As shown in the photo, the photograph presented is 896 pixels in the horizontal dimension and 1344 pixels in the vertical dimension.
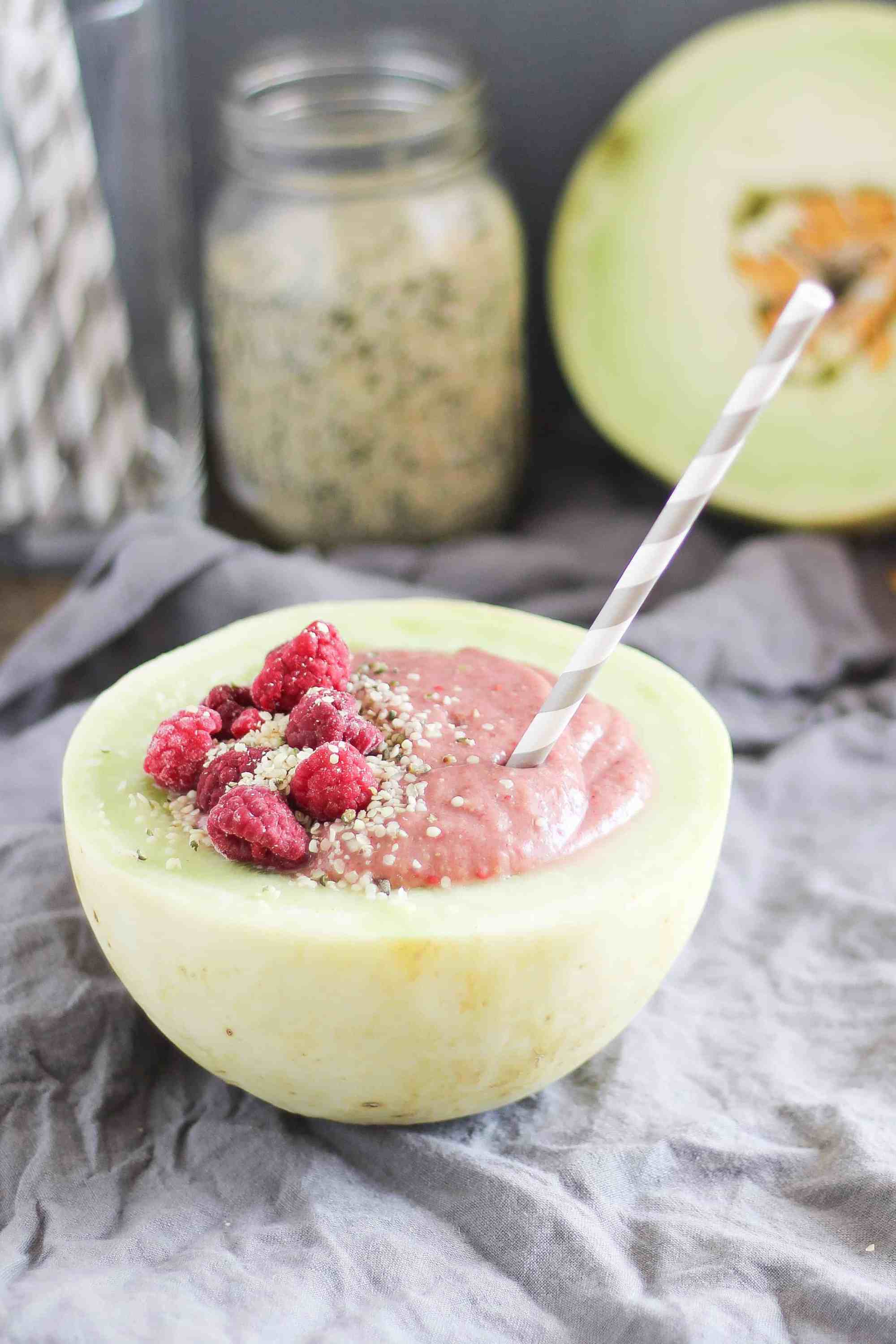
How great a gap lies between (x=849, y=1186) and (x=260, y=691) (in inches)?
18.4

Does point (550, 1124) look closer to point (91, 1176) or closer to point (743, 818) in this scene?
point (91, 1176)

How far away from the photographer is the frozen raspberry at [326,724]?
87 centimetres

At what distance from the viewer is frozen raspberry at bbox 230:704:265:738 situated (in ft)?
3.01

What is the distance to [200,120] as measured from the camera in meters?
1.88

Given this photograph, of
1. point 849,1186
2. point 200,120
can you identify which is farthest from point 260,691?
point 200,120

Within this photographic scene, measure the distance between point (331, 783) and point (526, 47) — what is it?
4.17 feet

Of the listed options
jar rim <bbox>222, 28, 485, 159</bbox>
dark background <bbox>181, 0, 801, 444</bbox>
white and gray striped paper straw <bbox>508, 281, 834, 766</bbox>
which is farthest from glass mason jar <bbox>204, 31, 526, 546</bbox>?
white and gray striped paper straw <bbox>508, 281, 834, 766</bbox>

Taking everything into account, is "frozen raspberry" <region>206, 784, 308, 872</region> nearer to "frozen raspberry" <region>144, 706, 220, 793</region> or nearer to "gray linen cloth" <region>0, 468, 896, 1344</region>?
"frozen raspberry" <region>144, 706, 220, 793</region>

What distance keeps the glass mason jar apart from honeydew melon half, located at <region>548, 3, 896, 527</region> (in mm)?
133

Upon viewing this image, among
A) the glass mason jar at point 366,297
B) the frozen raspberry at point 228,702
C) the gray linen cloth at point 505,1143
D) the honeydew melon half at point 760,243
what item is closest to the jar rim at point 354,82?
the glass mason jar at point 366,297

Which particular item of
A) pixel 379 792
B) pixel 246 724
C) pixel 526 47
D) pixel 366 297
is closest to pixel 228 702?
pixel 246 724

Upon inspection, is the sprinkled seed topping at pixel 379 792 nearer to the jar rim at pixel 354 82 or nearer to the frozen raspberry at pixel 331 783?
the frozen raspberry at pixel 331 783

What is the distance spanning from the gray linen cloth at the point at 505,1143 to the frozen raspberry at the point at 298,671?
0.26 metres

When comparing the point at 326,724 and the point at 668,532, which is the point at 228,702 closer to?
the point at 326,724
